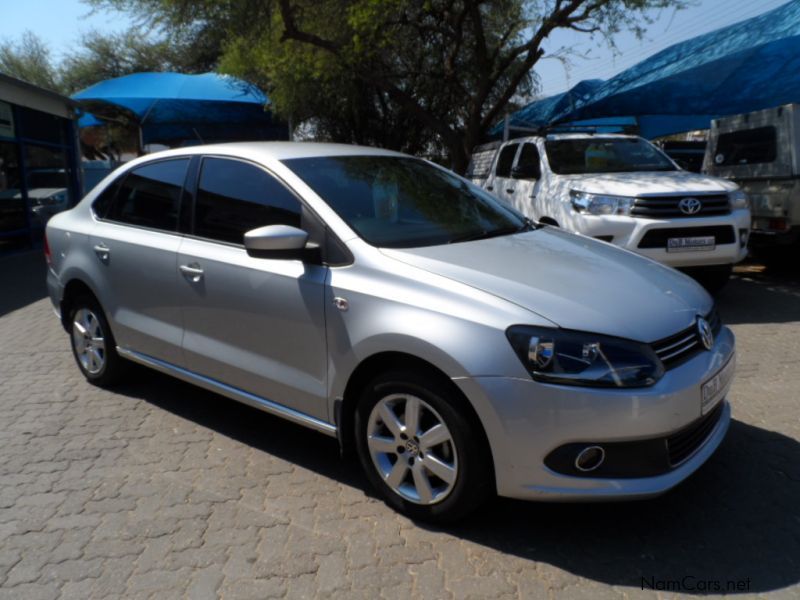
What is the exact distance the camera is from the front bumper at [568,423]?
2.61 meters

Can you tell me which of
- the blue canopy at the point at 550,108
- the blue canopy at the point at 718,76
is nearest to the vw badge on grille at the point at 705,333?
the blue canopy at the point at 718,76

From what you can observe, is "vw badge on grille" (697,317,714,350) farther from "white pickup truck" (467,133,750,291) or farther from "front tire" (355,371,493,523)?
"white pickup truck" (467,133,750,291)

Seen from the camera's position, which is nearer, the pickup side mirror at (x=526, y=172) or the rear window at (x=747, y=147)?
the pickup side mirror at (x=526, y=172)

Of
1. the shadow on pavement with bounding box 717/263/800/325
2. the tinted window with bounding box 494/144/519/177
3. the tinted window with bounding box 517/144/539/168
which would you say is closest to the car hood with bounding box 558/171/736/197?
the tinted window with bounding box 517/144/539/168

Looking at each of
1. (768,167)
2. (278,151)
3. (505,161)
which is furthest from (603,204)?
(278,151)

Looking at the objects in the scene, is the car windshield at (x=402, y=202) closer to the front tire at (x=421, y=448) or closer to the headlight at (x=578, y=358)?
the front tire at (x=421, y=448)

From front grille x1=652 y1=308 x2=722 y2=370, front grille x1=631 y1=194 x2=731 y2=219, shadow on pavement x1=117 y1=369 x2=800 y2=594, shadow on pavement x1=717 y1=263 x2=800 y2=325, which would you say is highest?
front grille x1=631 y1=194 x2=731 y2=219

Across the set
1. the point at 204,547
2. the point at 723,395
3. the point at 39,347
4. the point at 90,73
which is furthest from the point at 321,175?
the point at 90,73

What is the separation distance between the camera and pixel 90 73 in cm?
2745

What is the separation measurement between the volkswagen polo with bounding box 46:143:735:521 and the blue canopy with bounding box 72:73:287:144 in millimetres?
12569

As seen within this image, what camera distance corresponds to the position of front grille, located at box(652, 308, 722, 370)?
9.14ft

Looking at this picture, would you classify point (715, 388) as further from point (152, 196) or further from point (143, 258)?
point (152, 196)

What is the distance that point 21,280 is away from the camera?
1027 centimetres

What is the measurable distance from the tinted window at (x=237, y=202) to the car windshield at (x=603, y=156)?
491 centimetres
